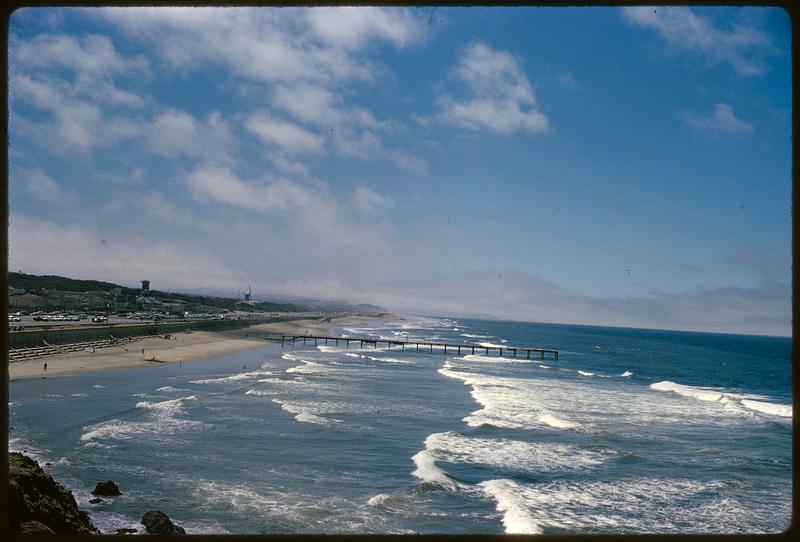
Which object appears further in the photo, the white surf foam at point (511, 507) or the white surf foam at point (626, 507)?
the white surf foam at point (626, 507)

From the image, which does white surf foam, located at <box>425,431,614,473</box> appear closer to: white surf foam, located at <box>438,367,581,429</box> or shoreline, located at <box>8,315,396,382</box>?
white surf foam, located at <box>438,367,581,429</box>

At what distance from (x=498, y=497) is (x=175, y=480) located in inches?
239

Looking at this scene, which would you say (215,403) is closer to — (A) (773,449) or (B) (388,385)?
(B) (388,385)

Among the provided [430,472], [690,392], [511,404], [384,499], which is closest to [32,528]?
[384,499]

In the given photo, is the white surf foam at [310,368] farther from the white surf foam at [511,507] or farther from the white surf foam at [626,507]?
the white surf foam at [626,507]

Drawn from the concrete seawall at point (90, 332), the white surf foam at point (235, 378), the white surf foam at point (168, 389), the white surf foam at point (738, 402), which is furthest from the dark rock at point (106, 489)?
the white surf foam at point (738, 402)

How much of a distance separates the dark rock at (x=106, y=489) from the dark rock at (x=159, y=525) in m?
1.91

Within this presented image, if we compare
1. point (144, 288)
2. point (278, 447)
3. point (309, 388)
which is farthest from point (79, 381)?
point (144, 288)

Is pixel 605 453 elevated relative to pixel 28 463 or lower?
lower

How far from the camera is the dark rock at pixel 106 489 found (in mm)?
9695

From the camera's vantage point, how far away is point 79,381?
2327 centimetres

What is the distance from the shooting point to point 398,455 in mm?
13438

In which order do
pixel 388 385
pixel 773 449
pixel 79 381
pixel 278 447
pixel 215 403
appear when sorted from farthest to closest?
pixel 388 385 → pixel 79 381 → pixel 215 403 → pixel 773 449 → pixel 278 447

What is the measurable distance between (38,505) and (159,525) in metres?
2.11
